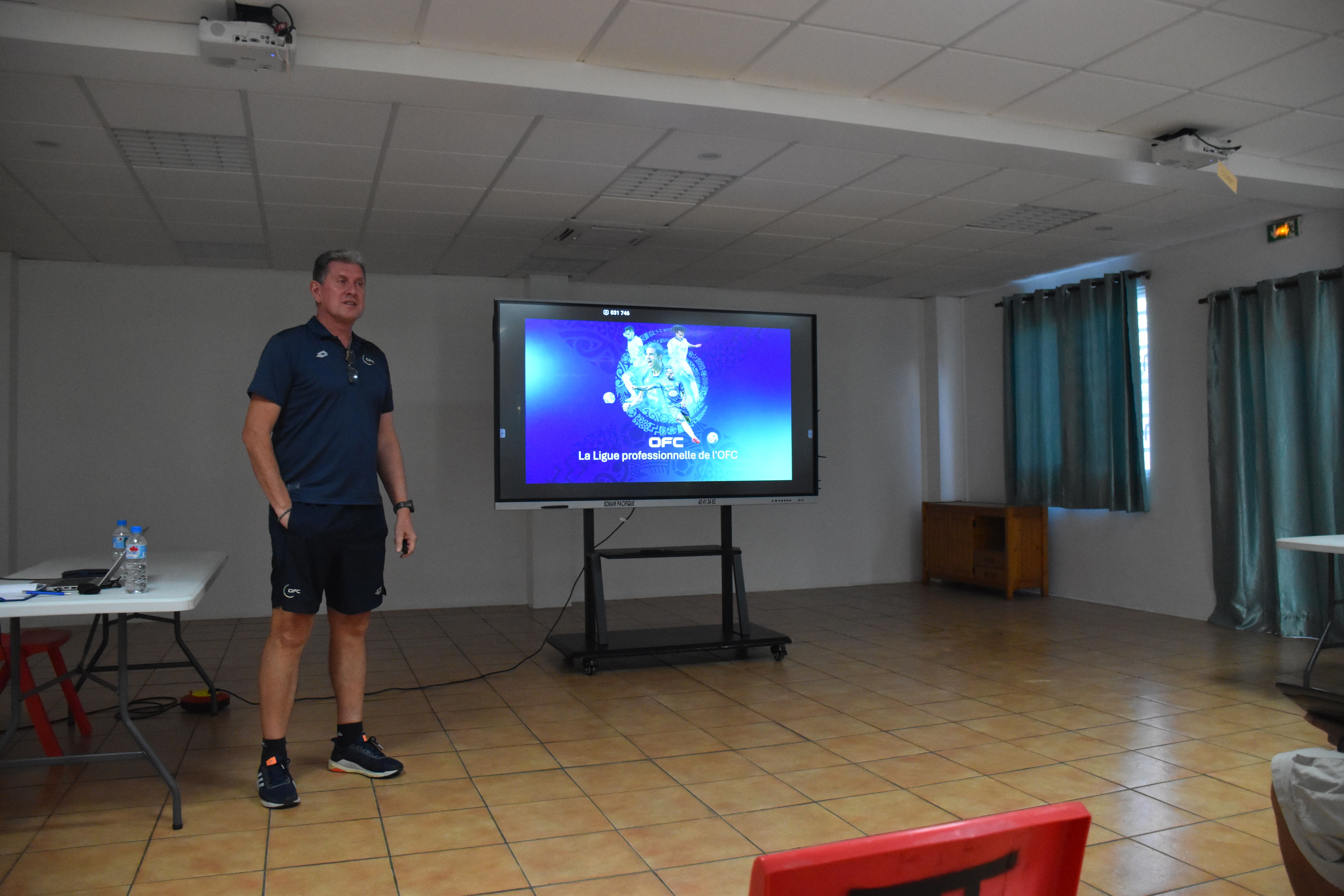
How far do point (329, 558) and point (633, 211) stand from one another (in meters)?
2.95

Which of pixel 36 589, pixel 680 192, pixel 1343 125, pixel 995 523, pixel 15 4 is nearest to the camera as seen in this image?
pixel 36 589

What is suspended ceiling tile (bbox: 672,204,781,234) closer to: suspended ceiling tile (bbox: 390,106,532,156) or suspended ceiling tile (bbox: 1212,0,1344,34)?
suspended ceiling tile (bbox: 390,106,532,156)

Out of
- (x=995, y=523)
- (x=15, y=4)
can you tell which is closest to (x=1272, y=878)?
(x=15, y=4)

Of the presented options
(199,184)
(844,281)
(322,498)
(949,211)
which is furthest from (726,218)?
(322,498)

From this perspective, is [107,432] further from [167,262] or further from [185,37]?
[185,37]

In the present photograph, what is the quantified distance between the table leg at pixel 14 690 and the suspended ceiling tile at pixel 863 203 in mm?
3956

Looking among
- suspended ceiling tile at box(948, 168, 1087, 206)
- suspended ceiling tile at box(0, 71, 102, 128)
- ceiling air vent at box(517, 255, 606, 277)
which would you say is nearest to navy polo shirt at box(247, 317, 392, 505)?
suspended ceiling tile at box(0, 71, 102, 128)

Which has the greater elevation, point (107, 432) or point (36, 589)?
point (107, 432)

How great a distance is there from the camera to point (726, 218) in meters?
5.31

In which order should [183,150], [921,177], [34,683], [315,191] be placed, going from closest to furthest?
[34,683]
[183,150]
[921,177]
[315,191]

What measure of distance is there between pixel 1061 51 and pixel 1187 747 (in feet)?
8.38

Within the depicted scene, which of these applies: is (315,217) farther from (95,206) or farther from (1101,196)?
(1101,196)

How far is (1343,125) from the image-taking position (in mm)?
4082

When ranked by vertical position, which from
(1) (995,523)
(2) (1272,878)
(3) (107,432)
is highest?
(3) (107,432)
